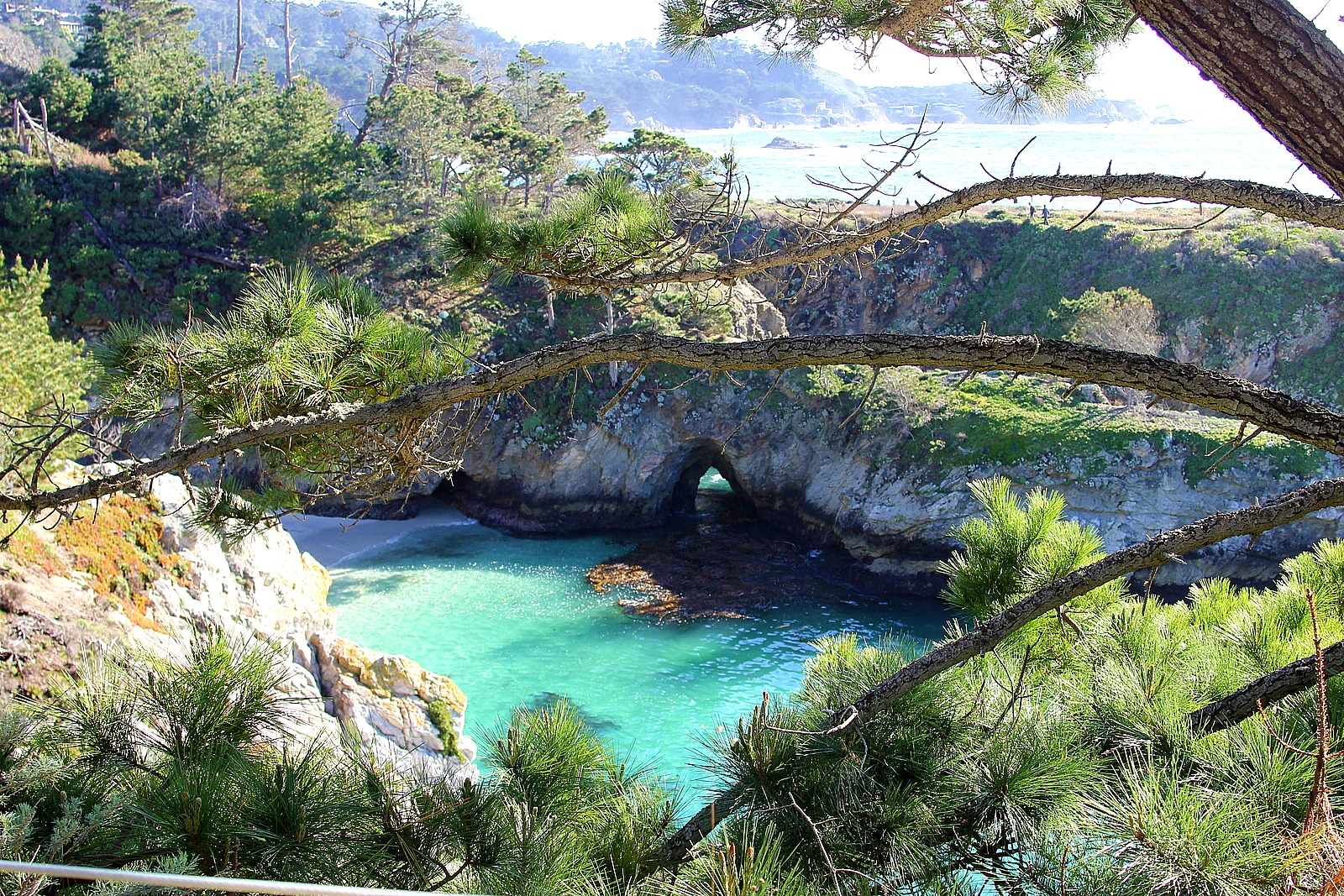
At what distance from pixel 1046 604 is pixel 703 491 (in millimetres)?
17387

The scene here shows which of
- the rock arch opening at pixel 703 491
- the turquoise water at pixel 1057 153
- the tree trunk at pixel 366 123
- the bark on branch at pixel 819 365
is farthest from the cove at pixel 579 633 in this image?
the tree trunk at pixel 366 123

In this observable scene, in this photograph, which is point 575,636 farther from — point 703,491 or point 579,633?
point 703,491

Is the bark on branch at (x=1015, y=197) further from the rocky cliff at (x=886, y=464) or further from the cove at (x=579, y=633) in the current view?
the rocky cliff at (x=886, y=464)

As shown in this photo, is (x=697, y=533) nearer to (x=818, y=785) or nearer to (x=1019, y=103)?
(x=1019, y=103)

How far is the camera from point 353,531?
52.4ft

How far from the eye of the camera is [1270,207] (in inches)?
92.5

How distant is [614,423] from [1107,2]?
536 inches

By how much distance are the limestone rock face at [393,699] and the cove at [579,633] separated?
1.34m

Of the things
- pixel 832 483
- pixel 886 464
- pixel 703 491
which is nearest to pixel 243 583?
pixel 832 483

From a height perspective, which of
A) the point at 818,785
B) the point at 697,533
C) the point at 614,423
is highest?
the point at 818,785

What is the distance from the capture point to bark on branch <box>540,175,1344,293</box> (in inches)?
91.0

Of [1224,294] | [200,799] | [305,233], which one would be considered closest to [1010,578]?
[200,799]

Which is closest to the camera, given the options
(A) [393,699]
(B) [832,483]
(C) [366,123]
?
(A) [393,699]

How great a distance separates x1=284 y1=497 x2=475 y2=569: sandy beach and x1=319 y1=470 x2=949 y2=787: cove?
327 millimetres
